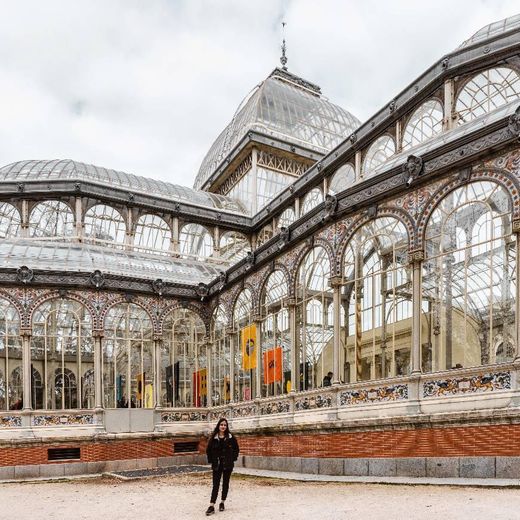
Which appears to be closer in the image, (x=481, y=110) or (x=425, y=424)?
(x=425, y=424)

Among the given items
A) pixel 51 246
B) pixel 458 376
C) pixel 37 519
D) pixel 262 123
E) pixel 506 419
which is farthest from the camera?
pixel 262 123

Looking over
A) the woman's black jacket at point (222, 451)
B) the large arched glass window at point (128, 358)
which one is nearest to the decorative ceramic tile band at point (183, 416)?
the large arched glass window at point (128, 358)

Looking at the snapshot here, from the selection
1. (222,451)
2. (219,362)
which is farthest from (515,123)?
(219,362)

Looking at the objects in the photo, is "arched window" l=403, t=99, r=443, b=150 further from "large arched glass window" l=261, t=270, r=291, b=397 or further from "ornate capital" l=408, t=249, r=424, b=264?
"ornate capital" l=408, t=249, r=424, b=264

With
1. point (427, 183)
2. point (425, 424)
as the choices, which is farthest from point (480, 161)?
point (425, 424)

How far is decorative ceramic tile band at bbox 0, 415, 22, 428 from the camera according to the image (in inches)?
Answer: 884

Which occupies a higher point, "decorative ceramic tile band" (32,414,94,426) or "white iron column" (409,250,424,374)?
"white iron column" (409,250,424,374)

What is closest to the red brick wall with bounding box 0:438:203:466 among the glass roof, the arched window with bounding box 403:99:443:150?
the glass roof

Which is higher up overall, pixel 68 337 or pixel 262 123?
pixel 262 123

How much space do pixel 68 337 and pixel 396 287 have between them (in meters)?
13.8

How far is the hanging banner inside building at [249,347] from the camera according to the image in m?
22.7

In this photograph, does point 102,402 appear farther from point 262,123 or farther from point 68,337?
point 262,123

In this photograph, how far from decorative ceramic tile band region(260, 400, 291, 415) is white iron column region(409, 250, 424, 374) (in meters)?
5.87

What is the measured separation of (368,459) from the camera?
50.9 feet
